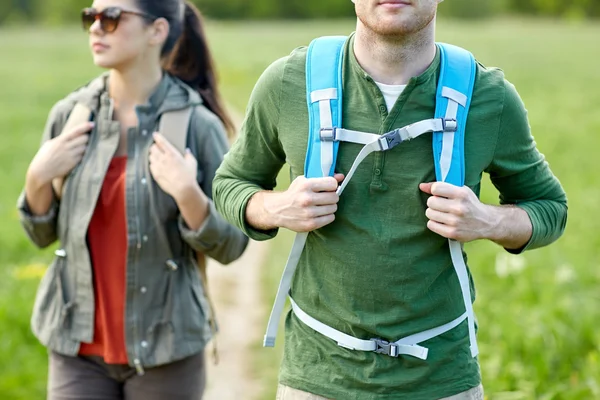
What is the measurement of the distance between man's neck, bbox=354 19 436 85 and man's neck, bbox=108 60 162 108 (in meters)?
1.51

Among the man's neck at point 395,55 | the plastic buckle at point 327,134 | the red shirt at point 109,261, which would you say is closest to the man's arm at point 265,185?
the plastic buckle at point 327,134

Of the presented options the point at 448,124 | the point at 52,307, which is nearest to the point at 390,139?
the point at 448,124

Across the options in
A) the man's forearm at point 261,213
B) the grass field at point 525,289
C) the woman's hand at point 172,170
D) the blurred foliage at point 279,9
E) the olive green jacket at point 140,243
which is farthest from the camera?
the blurred foliage at point 279,9

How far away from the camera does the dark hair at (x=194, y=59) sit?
13.9 ft

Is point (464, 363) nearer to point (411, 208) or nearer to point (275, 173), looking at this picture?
point (411, 208)

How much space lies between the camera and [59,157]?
12.2 feet

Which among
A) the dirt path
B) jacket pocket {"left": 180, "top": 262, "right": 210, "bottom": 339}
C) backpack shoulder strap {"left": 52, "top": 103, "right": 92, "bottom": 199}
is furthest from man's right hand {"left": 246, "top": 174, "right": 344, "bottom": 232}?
the dirt path

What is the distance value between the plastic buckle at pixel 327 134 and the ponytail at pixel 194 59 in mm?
1727

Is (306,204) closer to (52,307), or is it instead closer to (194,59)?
(52,307)

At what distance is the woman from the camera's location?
3742 mm

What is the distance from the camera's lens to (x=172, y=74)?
430cm

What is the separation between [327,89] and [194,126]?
135cm

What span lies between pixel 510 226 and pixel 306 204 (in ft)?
2.00

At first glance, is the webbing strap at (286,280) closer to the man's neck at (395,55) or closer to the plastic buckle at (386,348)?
the plastic buckle at (386,348)
